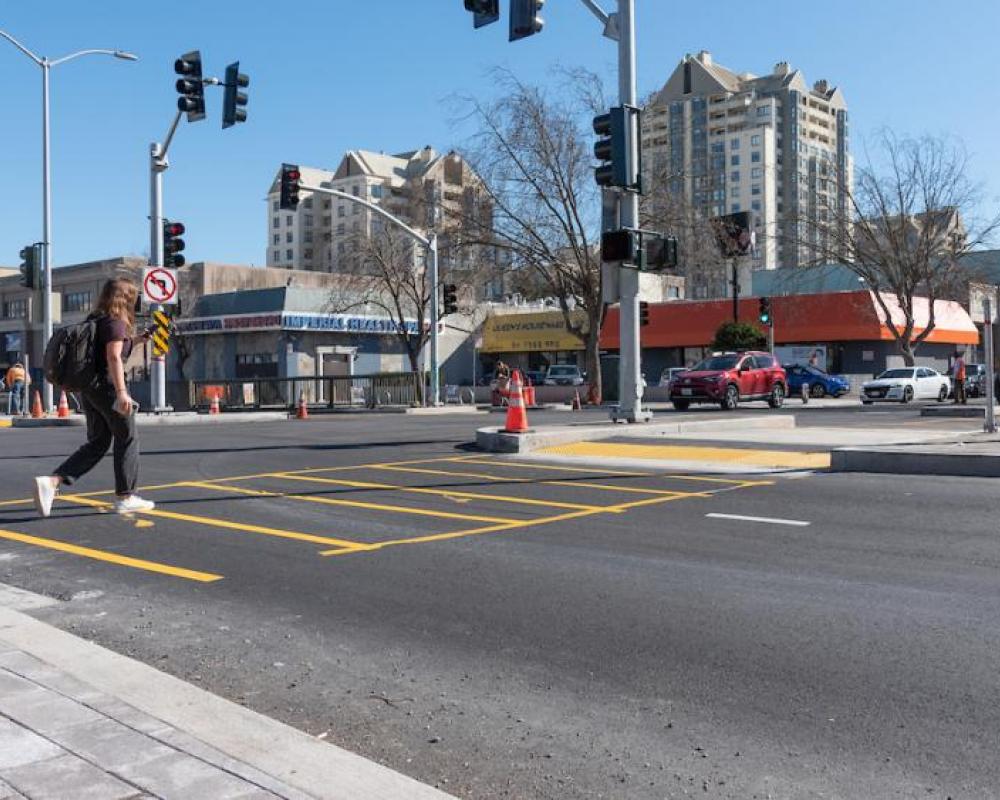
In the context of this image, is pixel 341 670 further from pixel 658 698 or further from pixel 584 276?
pixel 584 276

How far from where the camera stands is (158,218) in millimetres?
24391

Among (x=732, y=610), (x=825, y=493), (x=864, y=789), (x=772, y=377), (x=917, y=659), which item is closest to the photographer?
(x=864, y=789)

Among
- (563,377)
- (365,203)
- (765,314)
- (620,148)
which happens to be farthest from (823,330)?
(620,148)

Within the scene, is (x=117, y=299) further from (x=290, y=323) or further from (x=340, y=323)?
(x=340, y=323)

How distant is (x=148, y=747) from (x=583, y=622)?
2.37m

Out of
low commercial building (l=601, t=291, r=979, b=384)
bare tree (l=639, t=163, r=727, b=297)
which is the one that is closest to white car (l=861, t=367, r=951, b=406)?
low commercial building (l=601, t=291, r=979, b=384)

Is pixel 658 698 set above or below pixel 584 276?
below

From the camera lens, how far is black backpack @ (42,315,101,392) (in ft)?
25.2

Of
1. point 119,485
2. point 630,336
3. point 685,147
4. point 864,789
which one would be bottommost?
point 864,789

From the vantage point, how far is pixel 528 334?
59.9 m

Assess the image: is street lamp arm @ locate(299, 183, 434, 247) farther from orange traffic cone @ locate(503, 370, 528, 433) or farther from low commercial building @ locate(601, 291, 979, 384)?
low commercial building @ locate(601, 291, 979, 384)

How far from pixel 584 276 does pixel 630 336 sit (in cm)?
1998

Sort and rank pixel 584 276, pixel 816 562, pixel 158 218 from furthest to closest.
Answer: pixel 584 276 → pixel 158 218 → pixel 816 562

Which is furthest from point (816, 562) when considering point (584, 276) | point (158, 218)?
point (584, 276)
